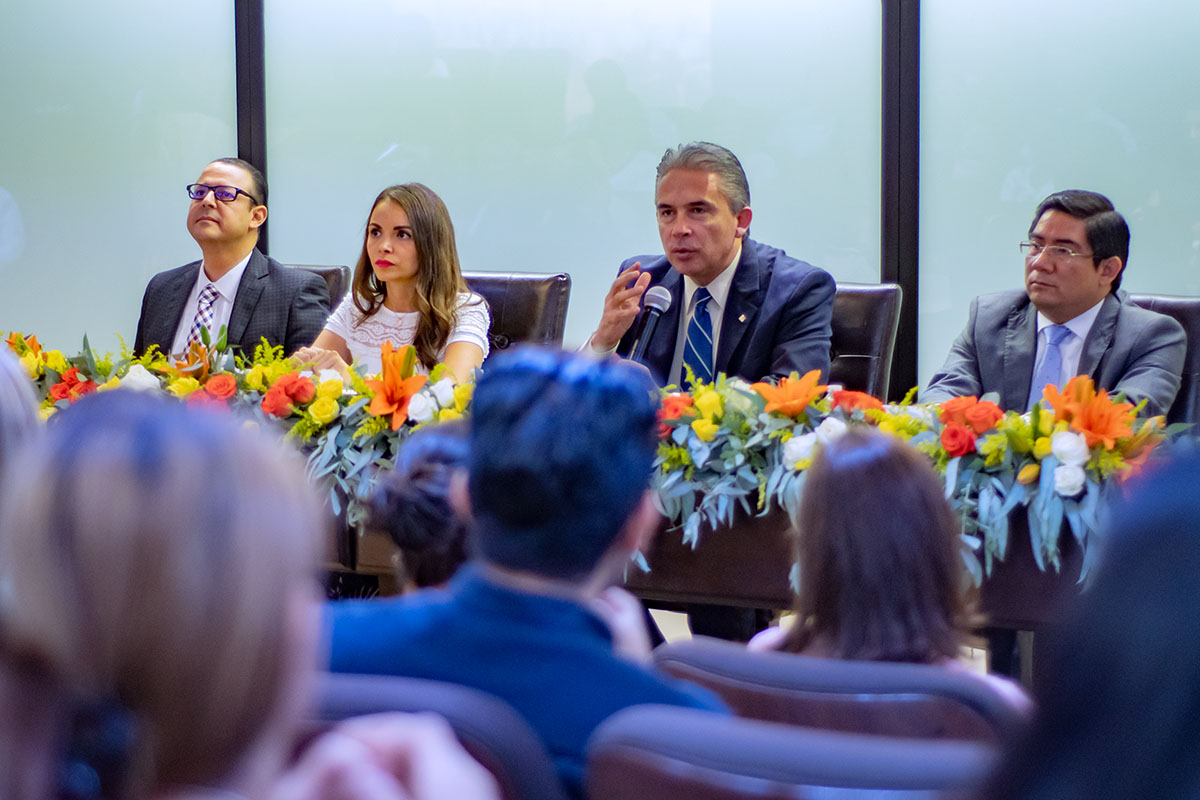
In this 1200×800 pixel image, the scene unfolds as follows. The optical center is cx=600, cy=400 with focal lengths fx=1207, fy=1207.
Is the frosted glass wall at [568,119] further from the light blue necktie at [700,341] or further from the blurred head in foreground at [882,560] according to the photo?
the blurred head in foreground at [882,560]

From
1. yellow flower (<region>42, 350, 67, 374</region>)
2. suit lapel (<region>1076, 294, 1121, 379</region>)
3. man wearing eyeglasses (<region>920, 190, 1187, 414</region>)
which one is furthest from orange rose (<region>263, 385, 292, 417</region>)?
suit lapel (<region>1076, 294, 1121, 379</region>)

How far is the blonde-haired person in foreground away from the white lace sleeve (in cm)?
285

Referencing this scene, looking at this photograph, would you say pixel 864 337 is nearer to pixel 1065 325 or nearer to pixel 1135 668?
pixel 1065 325

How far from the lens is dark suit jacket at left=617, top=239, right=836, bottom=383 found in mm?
3115

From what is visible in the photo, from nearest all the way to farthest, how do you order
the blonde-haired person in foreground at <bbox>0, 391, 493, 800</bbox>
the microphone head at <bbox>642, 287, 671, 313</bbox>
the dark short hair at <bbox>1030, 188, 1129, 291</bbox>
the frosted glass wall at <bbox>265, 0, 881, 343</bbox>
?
the blonde-haired person in foreground at <bbox>0, 391, 493, 800</bbox>, the microphone head at <bbox>642, 287, 671, 313</bbox>, the dark short hair at <bbox>1030, 188, 1129, 291</bbox>, the frosted glass wall at <bbox>265, 0, 881, 343</bbox>

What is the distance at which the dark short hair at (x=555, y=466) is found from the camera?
1.01 meters

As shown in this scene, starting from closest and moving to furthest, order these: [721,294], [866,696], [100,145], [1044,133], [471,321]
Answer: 1. [866,696]
2. [721,294]
3. [471,321]
4. [1044,133]
5. [100,145]

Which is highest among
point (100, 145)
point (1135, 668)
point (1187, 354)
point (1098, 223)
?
point (100, 145)

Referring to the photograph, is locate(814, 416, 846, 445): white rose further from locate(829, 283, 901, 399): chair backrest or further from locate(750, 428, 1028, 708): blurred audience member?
locate(829, 283, 901, 399): chair backrest

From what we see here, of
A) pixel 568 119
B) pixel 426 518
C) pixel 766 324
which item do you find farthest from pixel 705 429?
pixel 568 119

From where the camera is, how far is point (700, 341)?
3203 millimetres

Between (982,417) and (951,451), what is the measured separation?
3.3 inches

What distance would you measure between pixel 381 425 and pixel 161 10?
3.72 metres

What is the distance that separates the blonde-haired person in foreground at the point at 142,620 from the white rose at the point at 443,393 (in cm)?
178
